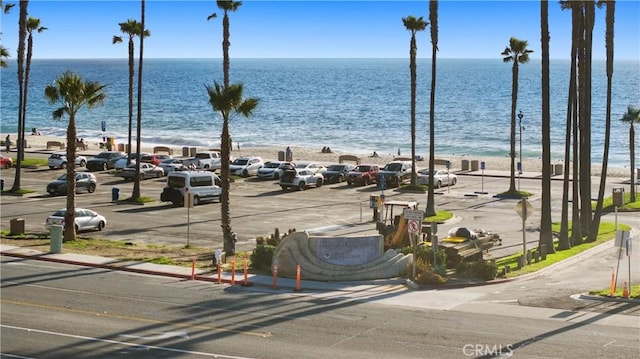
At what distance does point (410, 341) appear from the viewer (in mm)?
22203

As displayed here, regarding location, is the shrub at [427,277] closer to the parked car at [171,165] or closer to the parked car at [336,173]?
the parked car at [336,173]

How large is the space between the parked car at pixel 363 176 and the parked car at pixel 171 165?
11.9m

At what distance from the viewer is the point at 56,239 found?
35156mm

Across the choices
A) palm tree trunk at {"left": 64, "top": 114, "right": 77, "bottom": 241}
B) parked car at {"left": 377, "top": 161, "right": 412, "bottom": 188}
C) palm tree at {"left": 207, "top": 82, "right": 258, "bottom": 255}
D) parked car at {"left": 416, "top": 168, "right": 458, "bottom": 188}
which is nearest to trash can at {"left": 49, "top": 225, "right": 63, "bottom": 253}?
palm tree trunk at {"left": 64, "top": 114, "right": 77, "bottom": 241}

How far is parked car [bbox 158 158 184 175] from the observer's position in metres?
66.3

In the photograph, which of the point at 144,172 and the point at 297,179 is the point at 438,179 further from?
the point at 144,172

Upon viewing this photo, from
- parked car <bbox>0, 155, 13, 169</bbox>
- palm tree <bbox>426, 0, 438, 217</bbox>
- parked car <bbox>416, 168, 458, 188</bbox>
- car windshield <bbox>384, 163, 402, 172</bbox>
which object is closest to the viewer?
palm tree <bbox>426, 0, 438, 217</bbox>

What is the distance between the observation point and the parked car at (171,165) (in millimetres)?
66269

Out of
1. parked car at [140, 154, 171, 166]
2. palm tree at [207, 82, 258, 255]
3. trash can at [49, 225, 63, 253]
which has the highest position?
palm tree at [207, 82, 258, 255]

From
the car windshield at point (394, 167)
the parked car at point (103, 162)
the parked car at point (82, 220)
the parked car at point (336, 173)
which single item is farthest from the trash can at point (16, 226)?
the parked car at point (103, 162)

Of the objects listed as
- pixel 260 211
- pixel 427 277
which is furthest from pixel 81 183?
pixel 427 277

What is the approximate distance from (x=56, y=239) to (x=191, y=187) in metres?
17.0

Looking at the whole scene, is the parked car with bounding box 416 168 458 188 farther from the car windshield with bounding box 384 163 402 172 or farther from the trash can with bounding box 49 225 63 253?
the trash can with bounding box 49 225 63 253

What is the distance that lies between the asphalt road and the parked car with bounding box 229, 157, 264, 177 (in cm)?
3784
